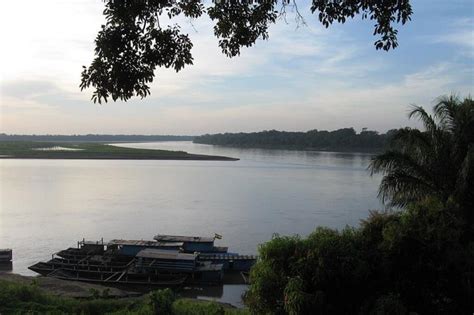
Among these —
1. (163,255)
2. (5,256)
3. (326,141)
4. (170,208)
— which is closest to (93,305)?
A: (163,255)

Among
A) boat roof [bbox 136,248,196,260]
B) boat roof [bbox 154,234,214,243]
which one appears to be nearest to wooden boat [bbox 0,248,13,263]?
boat roof [bbox 136,248,196,260]

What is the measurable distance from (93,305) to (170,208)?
24.4 m

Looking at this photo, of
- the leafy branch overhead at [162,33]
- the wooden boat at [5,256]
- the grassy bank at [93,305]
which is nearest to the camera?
the leafy branch overhead at [162,33]

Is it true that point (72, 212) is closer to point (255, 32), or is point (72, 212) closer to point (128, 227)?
point (128, 227)

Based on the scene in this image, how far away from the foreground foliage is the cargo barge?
1456 cm

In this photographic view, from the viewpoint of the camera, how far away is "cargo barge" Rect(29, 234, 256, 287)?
20.9m

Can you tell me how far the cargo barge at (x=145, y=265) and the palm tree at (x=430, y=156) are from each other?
1134 cm

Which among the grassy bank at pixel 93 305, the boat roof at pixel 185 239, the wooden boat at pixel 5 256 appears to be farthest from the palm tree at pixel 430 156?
the wooden boat at pixel 5 256

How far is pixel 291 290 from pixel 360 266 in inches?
39.0

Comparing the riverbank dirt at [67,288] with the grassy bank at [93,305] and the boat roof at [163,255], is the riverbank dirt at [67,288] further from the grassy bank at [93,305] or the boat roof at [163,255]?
the grassy bank at [93,305]

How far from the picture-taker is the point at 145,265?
69.6 ft

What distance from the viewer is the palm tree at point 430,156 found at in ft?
36.0

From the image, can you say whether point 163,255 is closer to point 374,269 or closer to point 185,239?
point 185,239

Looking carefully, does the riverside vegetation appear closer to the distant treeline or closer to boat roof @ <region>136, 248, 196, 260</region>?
boat roof @ <region>136, 248, 196, 260</region>
